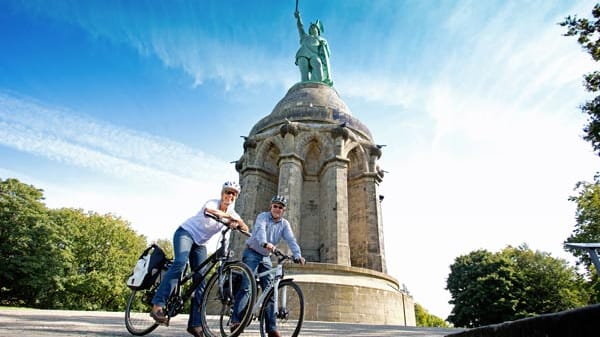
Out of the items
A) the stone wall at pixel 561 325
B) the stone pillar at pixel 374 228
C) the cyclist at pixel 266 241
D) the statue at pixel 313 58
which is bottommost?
the stone wall at pixel 561 325

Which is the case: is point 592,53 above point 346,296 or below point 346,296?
above

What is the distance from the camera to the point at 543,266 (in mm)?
33000

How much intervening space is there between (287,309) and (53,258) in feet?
94.0

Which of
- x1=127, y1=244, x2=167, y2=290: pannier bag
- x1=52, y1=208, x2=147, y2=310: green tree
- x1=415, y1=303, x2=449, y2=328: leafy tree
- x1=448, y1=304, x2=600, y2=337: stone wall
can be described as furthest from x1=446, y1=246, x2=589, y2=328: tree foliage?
x1=448, y1=304, x2=600, y2=337: stone wall

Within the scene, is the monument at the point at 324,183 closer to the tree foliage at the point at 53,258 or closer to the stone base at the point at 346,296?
the stone base at the point at 346,296

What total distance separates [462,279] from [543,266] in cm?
762

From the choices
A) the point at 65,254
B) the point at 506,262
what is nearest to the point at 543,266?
the point at 506,262

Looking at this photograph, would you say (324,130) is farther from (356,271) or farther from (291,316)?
(291,316)

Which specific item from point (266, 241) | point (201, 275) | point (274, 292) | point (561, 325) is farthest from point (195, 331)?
point (561, 325)

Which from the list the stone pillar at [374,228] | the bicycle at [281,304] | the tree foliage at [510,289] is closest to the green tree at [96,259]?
the stone pillar at [374,228]

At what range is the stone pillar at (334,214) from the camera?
14.6 meters

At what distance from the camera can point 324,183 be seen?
1736 cm

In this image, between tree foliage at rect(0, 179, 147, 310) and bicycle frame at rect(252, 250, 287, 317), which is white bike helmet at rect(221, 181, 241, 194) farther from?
tree foliage at rect(0, 179, 147, 310)

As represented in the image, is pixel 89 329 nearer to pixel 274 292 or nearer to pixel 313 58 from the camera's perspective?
pixel 274 292
